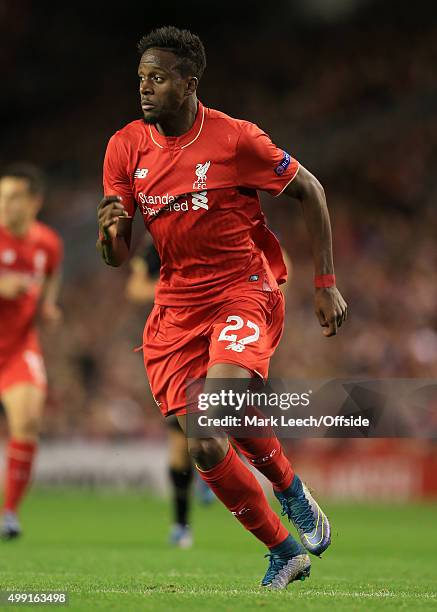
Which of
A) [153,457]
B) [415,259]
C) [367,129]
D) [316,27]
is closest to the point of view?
[153,457]

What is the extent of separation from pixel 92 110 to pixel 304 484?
65.7 feet

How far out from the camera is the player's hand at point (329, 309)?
17.3ft

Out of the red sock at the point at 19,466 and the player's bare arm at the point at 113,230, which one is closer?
the player's bare arm at the point at 113,230

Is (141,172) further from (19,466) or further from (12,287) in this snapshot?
(19,466)

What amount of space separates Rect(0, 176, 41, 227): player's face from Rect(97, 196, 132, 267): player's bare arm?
432 cm

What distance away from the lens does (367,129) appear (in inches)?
827

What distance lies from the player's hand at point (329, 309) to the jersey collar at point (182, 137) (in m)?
0.93

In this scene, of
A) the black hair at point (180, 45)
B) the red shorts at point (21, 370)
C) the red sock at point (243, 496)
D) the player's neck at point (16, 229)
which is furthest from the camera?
the player's neck at point (16, 229)

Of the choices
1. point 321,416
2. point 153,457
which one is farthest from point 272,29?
point 321,416

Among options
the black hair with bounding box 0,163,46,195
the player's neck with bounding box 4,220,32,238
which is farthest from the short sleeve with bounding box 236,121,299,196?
the player's neck with bounding box 4,220,32,238

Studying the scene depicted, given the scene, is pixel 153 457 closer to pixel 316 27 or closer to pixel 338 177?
pixel 338 177

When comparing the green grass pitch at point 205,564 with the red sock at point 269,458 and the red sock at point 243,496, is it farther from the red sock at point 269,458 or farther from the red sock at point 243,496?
the red sock at point 269,458

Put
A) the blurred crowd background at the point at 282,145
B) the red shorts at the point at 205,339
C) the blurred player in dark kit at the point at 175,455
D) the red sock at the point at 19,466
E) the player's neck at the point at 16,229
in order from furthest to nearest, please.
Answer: the blurred crowd background at the point at 282,145, the player's neck at the point at 16,229, the red sock at the point at 19,466, the blurred player in dark kit at the point at 175,455, the red shorts at the point at 205,339

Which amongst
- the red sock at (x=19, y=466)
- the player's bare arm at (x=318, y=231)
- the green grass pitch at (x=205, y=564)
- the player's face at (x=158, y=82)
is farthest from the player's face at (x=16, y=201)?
the player's bare arm at (x=318, y=231)
